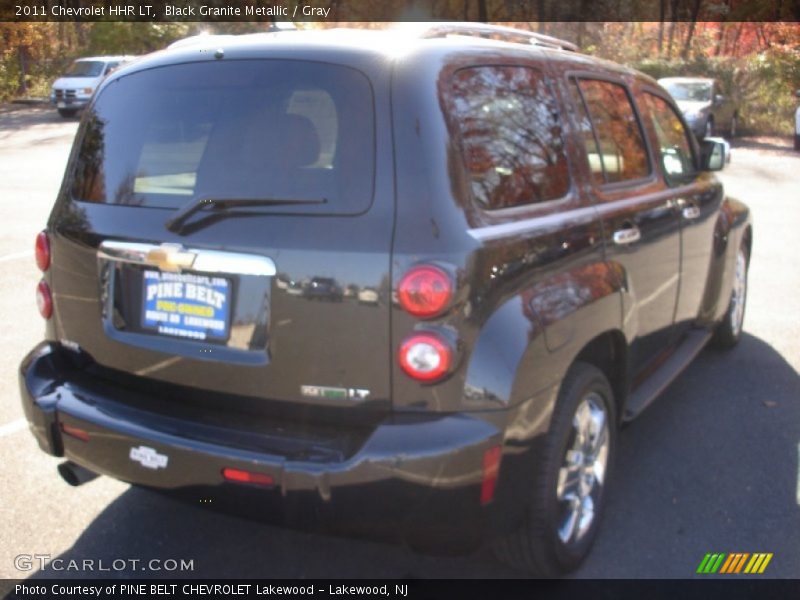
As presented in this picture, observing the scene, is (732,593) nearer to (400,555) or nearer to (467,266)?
(400,555)

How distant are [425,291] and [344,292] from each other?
0.85 feet

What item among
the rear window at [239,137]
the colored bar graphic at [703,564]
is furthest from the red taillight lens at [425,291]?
the colored bar graphic at [703,564]

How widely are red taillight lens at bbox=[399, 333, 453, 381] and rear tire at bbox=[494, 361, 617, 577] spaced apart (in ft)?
1.88

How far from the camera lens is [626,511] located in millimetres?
3850

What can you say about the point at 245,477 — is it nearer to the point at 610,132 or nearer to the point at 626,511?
the point at 626,511

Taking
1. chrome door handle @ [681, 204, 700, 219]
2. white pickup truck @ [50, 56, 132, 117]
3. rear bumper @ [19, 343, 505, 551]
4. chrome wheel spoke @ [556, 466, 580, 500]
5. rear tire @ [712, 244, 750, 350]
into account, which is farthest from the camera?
white pickup truck @ [50, 56, 132, 117]

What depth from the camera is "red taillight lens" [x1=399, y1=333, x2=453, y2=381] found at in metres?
2.64

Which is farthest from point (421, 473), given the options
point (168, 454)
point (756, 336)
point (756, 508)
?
point (756, 336)

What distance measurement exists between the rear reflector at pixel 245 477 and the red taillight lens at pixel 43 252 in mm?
1273

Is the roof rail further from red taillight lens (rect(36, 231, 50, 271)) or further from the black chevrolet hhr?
red taillight lens (rect(36, 231, 50, 271))

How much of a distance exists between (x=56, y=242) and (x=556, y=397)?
197 centimetres

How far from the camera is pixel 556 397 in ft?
9.96

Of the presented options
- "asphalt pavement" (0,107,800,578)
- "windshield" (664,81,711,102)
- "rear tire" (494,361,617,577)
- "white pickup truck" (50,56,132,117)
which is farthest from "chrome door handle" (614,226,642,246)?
"white pickup truck" (50,56,132,117)

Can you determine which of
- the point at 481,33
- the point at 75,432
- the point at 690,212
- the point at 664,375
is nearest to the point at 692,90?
the point at 690,212
